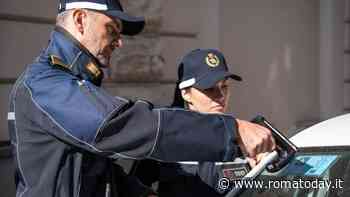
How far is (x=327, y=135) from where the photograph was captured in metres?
2.69

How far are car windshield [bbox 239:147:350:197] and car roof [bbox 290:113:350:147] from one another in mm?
29

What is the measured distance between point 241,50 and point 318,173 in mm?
4339

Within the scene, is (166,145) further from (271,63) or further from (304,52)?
(304,52)

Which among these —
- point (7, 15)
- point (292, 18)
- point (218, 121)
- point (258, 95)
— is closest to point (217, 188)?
point (218, 121)

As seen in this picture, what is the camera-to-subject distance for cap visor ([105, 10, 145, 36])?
6.04 feet

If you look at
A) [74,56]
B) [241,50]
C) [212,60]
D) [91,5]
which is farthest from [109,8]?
[241,50]

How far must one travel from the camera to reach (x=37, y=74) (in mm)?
1755

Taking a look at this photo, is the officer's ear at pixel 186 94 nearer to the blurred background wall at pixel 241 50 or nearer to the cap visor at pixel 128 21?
the cap visor at pixel 128 21

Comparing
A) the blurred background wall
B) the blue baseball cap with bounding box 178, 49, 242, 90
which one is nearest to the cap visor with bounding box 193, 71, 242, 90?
the blue baseball cap with bounding box 178, 49, 242, 90

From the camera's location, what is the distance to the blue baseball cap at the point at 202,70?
2.82 m

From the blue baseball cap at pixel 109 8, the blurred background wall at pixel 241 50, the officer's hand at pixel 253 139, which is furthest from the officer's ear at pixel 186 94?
the blurred background wall at pixel 241 50

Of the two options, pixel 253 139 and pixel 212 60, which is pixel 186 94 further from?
pixel 253 139

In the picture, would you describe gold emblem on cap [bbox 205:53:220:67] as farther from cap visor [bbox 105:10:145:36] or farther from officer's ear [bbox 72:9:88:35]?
officer's ear [bbox 72:9:88:35]

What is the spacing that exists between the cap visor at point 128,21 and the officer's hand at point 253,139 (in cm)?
47
